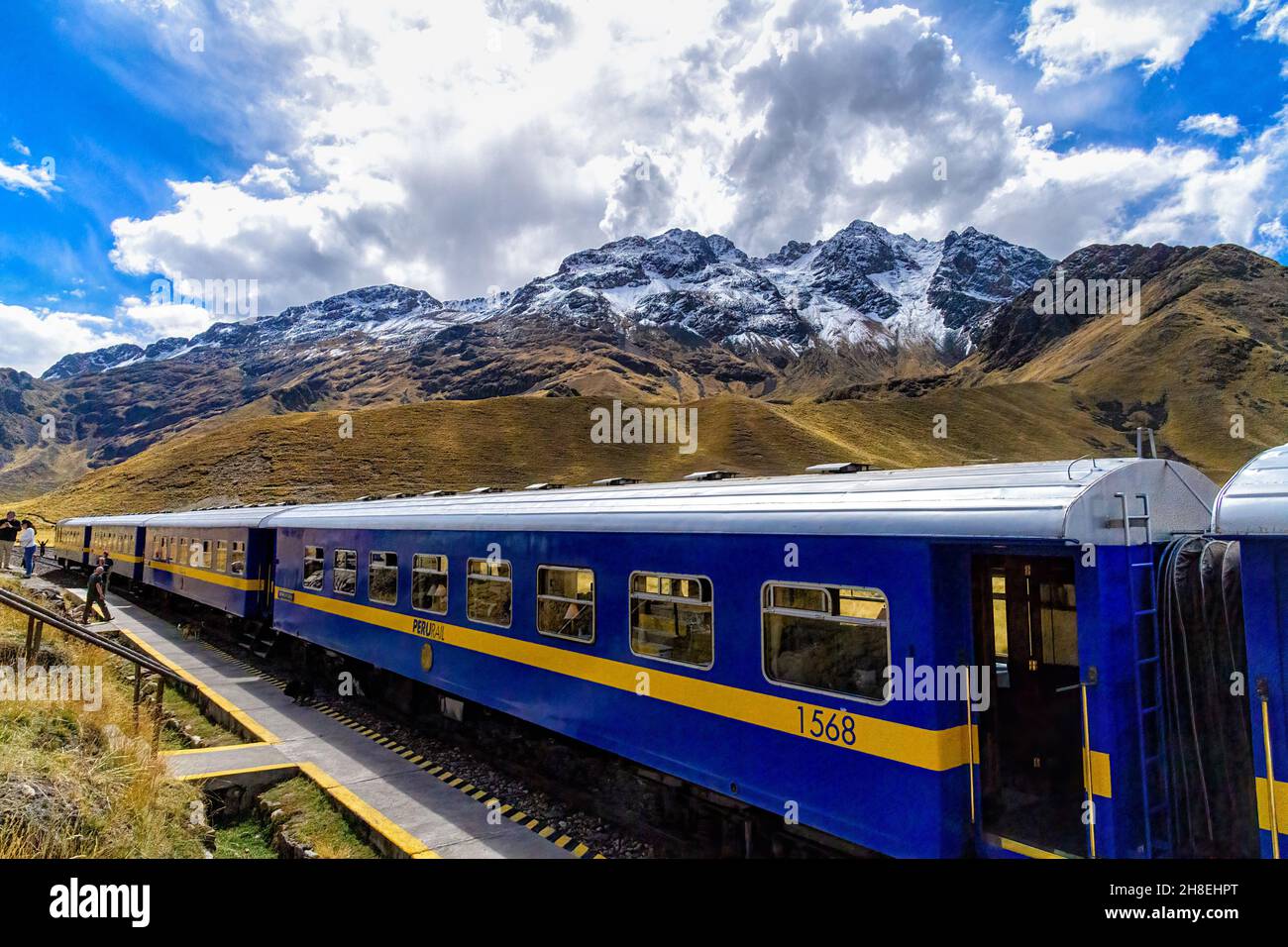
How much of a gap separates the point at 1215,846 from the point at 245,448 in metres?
84.4

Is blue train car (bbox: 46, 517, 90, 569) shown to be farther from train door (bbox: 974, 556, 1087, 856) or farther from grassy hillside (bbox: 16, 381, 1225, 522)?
train door (bbox: 974, 556, 1087, 856)

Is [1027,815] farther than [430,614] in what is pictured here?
No

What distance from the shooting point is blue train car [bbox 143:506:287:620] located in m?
16.7

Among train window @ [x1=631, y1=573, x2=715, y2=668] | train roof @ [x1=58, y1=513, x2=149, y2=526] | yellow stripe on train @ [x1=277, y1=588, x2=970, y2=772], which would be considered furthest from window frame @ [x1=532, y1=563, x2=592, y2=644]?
train roof @ [x1=58, y1=513, x2=149, y2=526]

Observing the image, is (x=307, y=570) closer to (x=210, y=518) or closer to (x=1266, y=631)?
(x=210, y=518)

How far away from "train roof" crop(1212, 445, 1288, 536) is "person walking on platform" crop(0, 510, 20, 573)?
34296 mm

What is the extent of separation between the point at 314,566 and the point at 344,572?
146 cm

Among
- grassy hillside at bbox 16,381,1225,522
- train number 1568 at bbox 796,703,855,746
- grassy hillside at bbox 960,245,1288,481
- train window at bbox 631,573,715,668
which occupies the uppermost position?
grassy hillside at bbox 960,245,1288,481

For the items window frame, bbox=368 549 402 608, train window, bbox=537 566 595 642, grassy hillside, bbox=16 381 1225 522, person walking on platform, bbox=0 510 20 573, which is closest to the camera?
train window, bbox=537 566 595 642

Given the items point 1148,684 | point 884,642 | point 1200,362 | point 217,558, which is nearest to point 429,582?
point 884,642

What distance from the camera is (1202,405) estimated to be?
95.2 meters

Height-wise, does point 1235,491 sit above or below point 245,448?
below
